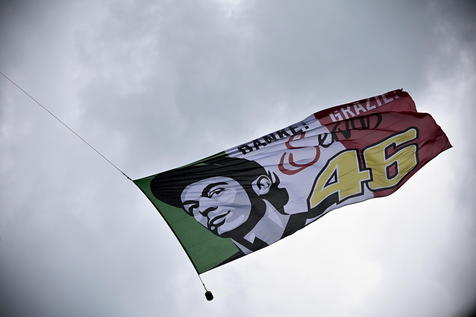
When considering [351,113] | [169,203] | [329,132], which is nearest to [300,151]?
[329,132]

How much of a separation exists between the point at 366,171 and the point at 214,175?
203 inches

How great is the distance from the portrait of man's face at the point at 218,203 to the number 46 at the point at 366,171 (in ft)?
7.18

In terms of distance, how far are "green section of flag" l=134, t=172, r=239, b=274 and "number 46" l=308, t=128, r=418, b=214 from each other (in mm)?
3000

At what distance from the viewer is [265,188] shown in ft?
31.3

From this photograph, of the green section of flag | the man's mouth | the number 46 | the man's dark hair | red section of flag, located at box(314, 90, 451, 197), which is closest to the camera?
the green section of flag

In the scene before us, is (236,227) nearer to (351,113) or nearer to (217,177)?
(217,177)

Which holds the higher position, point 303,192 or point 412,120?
point 412,120

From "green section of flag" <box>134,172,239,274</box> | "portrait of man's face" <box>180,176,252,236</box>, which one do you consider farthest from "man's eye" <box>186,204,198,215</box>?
"green section of flag" <box>134,172,239,274</box>

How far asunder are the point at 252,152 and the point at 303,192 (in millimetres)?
1935

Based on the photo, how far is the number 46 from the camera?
10102 mm

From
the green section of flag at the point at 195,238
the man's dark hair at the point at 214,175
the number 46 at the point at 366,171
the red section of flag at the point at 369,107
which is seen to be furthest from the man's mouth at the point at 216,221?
the red section of flag at the point at 369,107

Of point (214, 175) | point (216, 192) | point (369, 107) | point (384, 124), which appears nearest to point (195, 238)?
point (216, 192)

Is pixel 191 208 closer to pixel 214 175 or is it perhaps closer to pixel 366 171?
pixel 214 175

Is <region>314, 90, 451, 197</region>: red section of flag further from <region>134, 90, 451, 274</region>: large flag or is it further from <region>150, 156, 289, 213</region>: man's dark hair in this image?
<region>150, 156, 289, 213</region>: man's dark hair
